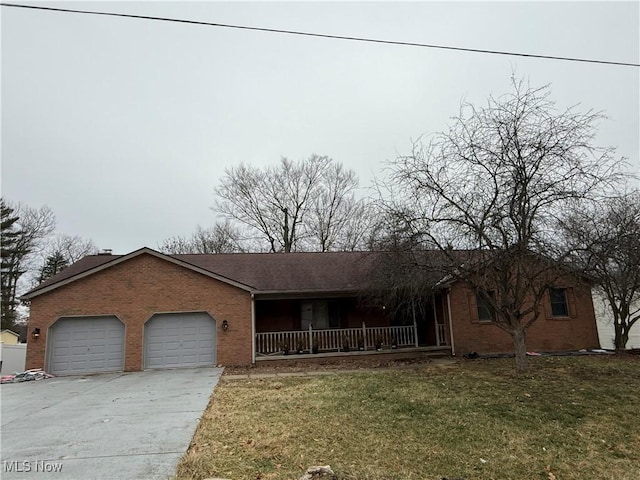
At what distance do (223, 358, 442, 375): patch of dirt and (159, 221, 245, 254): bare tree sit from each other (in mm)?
19505

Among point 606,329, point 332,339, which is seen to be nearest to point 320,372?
point 332,339

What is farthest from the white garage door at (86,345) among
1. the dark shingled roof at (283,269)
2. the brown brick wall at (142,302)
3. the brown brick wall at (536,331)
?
the brown brick wall at (536,331)

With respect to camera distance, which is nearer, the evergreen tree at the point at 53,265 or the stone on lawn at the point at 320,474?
the stone on lawn at the point at 320,474

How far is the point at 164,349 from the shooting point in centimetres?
1528

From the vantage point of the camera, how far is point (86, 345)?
15.0m

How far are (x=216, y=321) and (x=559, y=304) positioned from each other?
1427 cm

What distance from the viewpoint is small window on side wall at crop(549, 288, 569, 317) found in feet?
56.1

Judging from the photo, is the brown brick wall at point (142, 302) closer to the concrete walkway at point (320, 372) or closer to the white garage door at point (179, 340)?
the white garage door at point (179, 340)

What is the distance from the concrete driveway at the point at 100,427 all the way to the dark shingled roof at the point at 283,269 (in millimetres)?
5346

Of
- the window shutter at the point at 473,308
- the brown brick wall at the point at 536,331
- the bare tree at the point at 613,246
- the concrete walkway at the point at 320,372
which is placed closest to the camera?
the bare tree at the point at 613,246

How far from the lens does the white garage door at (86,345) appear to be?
580 inches

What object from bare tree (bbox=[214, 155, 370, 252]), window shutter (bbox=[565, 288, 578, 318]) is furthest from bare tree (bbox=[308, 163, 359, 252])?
window shutter (bbox=[565, 288, 578, 318])

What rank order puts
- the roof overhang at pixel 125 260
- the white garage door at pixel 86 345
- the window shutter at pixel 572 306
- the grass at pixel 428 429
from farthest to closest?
the window shutter at pixel 572 306 → the roof overhang at pixel 125 260 → the white garage door at pixel 86 345 → the grass at pixel 428 429

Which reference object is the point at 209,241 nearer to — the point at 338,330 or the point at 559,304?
the point at 338,330
